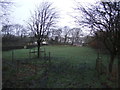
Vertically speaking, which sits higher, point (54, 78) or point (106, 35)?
point (106, 35)

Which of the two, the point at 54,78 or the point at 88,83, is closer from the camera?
the point at 88,83

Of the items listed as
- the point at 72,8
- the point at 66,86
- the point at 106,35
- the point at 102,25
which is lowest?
the point at 66,86

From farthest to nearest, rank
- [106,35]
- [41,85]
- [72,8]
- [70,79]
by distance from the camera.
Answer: [72,8] < [106,35] < [70,79] < [41,85]

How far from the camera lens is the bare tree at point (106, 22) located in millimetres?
6527

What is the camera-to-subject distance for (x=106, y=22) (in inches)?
276

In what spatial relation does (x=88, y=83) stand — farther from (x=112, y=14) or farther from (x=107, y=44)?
(x=112, y=14)

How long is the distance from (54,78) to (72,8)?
3854 millimetres

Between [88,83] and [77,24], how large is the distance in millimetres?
3473

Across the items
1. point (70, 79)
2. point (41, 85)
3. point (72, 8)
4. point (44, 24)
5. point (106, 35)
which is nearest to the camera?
point (41, 85)

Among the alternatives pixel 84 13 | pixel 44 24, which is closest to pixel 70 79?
pixel 84 13

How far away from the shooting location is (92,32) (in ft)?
25.7

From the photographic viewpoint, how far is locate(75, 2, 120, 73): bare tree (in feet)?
21.4

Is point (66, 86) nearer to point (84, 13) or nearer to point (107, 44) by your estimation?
point (107, 44)

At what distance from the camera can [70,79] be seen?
6.47 meters
